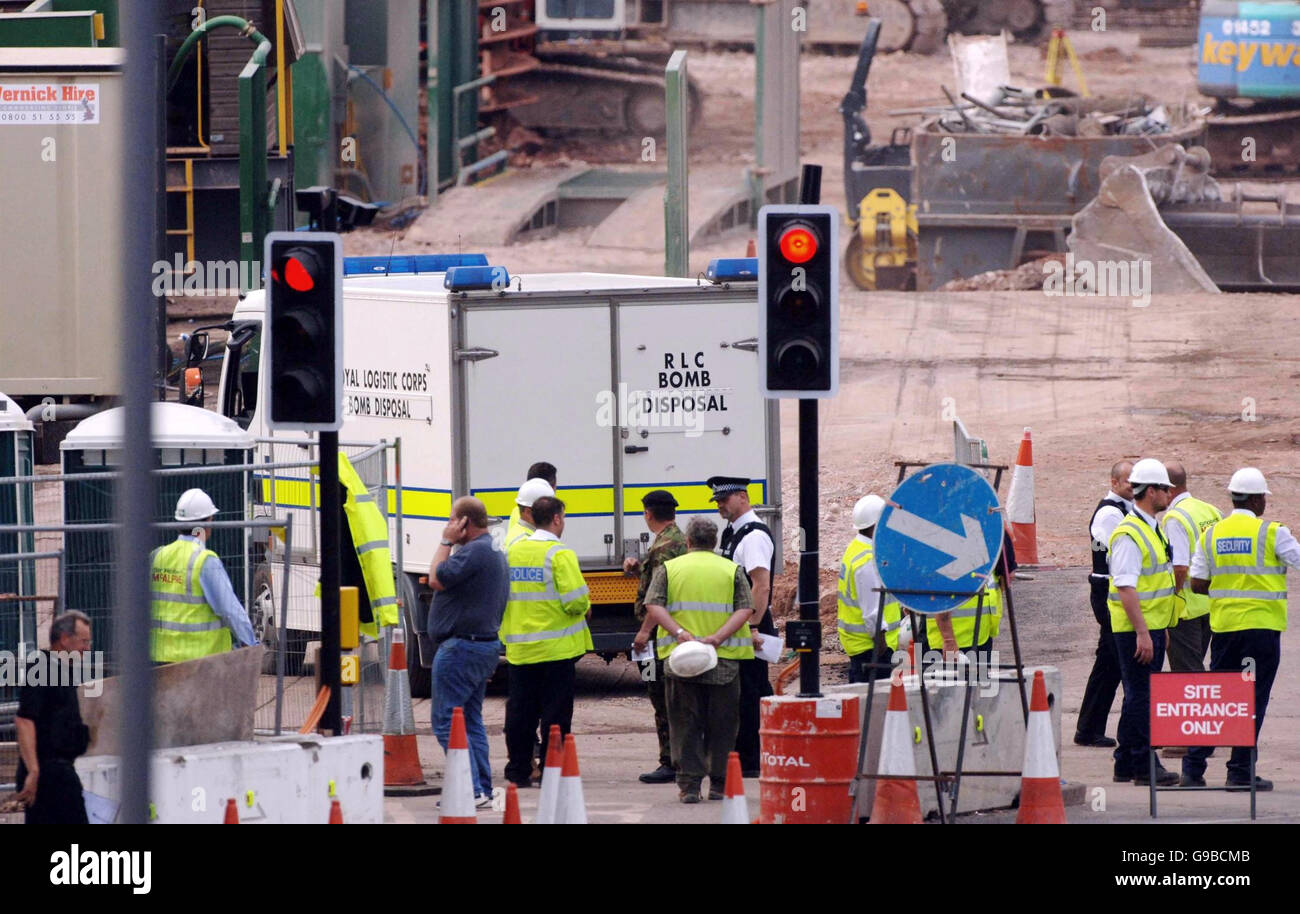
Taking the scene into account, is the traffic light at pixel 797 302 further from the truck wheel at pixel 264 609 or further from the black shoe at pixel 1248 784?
the truck wheel at pixel 264 609

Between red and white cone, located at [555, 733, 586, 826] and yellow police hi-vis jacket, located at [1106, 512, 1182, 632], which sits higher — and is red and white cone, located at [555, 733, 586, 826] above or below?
below

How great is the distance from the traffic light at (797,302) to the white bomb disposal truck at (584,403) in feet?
14.1

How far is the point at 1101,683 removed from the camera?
12.0 meters

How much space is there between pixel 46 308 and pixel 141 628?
15132 millimetres

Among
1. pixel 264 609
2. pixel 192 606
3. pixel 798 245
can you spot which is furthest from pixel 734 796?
pixel 264 609

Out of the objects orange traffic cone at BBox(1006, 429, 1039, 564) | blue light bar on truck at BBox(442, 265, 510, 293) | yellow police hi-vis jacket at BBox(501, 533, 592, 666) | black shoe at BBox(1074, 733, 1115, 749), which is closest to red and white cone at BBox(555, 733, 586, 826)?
yellow police hi-vis jacket at BBox(501, 533, 592, 666)

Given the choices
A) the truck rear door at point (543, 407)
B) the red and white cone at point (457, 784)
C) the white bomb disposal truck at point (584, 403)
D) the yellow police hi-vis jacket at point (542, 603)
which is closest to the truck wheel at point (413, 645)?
the white bomb disposal truck at point (584, 403)

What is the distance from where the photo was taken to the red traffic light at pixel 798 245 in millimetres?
9273

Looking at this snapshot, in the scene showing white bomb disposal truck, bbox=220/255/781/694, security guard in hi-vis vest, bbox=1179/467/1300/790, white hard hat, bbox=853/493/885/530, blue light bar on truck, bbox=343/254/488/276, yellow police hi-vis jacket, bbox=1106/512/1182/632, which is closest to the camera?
security guard in hi-vis vest, bbox=1179/467/1300/790

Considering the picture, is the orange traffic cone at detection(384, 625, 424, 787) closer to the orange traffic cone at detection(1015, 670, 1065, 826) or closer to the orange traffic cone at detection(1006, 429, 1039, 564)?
the orange traffic cone at detection(1015, 670, 1065, 826)

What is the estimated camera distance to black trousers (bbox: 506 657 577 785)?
1103 cm

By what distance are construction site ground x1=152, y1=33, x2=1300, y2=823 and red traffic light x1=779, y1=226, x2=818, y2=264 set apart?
2.89 m
